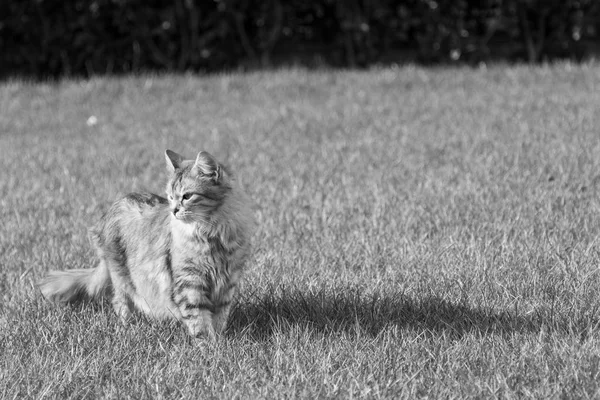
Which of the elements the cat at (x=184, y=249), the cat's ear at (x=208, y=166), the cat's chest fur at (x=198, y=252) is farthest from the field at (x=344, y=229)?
the cat's ear at (x=208, y=166)

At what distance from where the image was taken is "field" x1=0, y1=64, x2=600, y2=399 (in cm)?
341

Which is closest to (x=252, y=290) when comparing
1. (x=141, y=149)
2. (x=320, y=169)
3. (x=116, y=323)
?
(x=116, y=323)

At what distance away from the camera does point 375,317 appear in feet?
12.8

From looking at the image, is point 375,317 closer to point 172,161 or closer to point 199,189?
point 199,189

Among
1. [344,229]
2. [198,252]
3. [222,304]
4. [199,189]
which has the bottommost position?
[344,229]

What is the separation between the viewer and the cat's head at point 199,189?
12.2 feet

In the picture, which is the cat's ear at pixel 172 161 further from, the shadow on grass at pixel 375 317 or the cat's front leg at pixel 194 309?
the shadow on grass at pixel 375 317

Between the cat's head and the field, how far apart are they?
1.70ft

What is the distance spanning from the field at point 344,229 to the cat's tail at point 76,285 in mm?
85

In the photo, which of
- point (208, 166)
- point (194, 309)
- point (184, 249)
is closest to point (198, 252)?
point (184, 249)

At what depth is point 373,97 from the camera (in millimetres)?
9008

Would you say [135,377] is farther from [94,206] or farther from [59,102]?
[59,102]

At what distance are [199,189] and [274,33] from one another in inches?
274

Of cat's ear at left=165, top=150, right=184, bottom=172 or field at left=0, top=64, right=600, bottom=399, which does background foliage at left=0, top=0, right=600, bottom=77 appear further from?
Result: cat's ear at left=165, top=150, right=184, bottom=172
